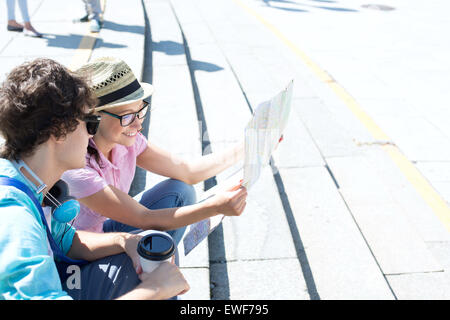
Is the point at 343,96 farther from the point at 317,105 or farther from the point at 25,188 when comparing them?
the point at 25,188

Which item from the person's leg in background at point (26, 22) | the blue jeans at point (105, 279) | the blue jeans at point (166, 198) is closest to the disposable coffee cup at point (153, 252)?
the blue jeans at point (105, 279)

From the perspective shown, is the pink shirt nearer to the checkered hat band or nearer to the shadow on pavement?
the checkered hat band

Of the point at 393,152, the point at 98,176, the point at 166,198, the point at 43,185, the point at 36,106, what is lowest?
the point at 393,152

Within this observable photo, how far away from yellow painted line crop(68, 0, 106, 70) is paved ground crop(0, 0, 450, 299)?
0.05 m

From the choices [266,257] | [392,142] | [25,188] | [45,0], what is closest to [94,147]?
[25,188]

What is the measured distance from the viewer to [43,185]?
158 centimetres

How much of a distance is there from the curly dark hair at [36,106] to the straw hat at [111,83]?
53cm

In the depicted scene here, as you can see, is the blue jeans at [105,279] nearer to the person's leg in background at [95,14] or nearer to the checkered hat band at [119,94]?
the checkered hat band at [119,94]

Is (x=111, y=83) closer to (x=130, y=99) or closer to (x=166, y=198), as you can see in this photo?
(x=130, y=99)

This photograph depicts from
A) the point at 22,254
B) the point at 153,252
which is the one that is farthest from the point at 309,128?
the point at 22,254

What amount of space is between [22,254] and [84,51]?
16.8ft

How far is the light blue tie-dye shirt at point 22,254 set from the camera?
1.24 meters

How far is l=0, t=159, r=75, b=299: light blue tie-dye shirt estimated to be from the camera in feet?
4.08

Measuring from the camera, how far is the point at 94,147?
2.21 m
